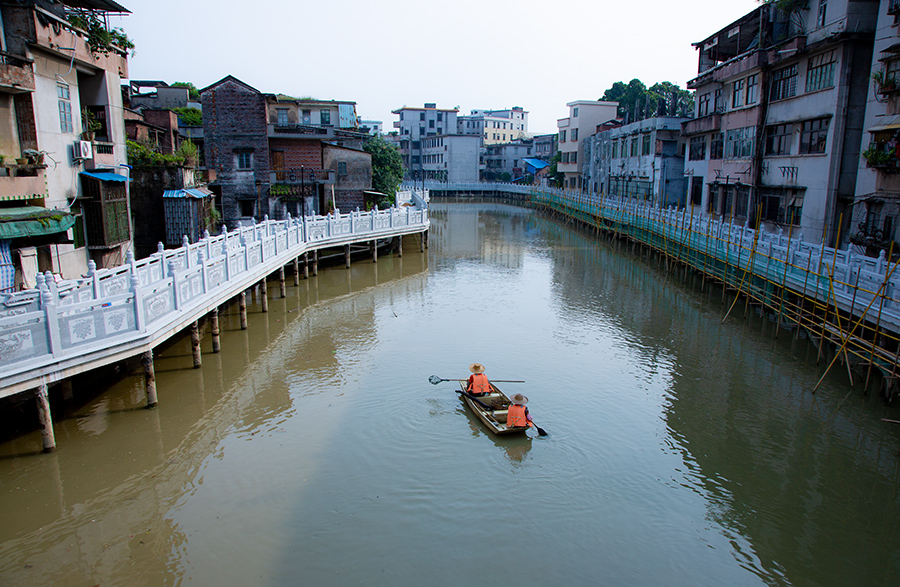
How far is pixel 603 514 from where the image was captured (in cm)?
982

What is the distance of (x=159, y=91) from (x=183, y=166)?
28.0 metres

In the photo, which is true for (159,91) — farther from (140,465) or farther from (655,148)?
(140,465)

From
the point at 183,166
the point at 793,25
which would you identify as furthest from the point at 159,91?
the point at 793,25

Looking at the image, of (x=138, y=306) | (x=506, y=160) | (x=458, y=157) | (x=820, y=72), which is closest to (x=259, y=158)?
(x=138, y=306)

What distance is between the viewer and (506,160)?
3878 inches

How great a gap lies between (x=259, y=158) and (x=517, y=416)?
28382mm

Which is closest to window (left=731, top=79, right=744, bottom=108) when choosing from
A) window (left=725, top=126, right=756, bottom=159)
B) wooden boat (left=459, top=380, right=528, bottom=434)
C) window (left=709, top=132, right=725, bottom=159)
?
window (left=725, top=126, right=756, bottom=159)

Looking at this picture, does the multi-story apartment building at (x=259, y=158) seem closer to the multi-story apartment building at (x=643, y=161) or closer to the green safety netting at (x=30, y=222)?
the green safety netting at (x=30, y=222)

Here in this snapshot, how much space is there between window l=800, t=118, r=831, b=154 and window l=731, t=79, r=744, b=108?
19.9ft

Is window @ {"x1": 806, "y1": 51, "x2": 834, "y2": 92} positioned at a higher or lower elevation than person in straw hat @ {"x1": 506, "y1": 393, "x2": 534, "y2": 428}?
higher

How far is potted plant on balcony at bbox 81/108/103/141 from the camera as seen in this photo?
58.5 feet

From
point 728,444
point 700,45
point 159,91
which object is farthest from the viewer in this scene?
point 159,91

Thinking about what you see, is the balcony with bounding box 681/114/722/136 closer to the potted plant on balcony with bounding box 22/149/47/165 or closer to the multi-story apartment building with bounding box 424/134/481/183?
the potted plant on balcony with bounding box 22/149/47/165

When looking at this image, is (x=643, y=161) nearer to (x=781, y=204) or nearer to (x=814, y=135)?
(x=781, y=204)
